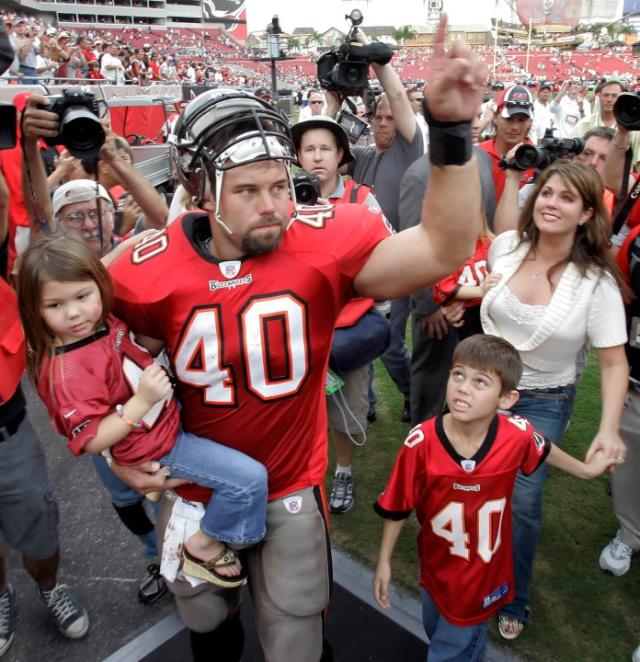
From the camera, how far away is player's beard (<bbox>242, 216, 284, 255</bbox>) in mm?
1742

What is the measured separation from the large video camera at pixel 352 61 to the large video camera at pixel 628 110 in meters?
1.59

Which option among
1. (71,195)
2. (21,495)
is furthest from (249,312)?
(71,195)

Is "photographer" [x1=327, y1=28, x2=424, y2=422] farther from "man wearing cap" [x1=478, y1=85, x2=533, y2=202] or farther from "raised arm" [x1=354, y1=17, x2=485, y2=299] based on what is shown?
"raised arm" [x1=354, y1=17, x2=485, y2=299]

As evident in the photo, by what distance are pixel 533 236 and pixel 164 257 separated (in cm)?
170

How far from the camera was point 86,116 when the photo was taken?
2.09 meters

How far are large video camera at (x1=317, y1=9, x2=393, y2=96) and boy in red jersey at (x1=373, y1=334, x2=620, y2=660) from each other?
251 cm

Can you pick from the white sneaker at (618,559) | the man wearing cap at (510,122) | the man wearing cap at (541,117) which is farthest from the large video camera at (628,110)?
the man wearing cap at (541,117)

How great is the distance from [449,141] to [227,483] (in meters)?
1.22

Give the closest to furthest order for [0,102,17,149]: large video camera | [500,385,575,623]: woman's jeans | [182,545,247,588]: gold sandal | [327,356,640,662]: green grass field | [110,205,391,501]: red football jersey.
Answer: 1. [110,205,391,501]: red football jersey
2. [182,545,247,588]: gold sandal
3. [0,102,17,149]: large video camera
4. [500,385,575,623]: woman's jeans
5. [327,356,640,662]: green grass field

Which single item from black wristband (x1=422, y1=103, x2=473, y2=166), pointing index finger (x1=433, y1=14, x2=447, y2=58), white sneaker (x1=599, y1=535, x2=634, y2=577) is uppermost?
pointing index finger (x1=433, y1=14, x2=447, y2=58)

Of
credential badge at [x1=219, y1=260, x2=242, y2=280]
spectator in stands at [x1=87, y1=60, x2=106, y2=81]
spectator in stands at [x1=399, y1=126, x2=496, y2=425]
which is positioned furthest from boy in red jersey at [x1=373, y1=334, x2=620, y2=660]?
spectator in stands at [x1=87, y1=60, x2=106, y2=81]

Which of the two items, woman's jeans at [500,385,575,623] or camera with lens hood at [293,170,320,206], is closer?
woman's jeans at [500,385,575,623]

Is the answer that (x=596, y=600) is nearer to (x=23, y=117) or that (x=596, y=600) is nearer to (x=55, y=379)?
(x=55, y=379)

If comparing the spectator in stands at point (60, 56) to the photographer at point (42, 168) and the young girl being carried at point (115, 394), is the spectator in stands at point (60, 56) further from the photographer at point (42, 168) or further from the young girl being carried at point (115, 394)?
the young girl being carried at point (115, 394)
